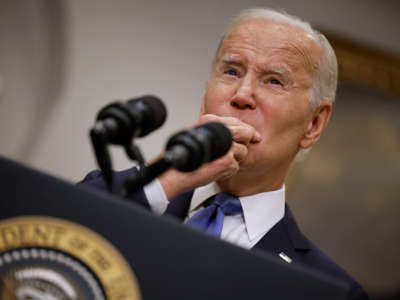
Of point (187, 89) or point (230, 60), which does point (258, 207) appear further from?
point (187, 89)

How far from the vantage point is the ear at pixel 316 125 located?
1.55 meters

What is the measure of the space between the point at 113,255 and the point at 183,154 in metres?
0.22

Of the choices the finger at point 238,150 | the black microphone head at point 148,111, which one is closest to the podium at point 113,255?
the black microphone head at point 148,111

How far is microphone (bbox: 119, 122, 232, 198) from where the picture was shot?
0.81 meters

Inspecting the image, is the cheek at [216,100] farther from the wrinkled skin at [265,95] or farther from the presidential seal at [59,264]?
the presidential seal at [59,264]

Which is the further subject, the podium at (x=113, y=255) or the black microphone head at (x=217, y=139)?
the black microphone head at (x=217, y=139)

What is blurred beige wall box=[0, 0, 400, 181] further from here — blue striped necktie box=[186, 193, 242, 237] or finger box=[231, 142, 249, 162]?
finger box=[231, 142, 249, 162]

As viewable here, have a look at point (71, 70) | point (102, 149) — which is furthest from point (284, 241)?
point (71, 70)

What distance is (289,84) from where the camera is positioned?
4.80 feet

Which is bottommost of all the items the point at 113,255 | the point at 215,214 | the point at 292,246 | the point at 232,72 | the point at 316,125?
the point at 292,246

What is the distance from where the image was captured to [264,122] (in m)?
1.39

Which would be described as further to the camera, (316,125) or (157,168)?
(316,125)

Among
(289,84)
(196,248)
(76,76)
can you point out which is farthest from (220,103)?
(76,76)

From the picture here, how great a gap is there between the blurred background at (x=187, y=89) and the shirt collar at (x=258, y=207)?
1.60 m
